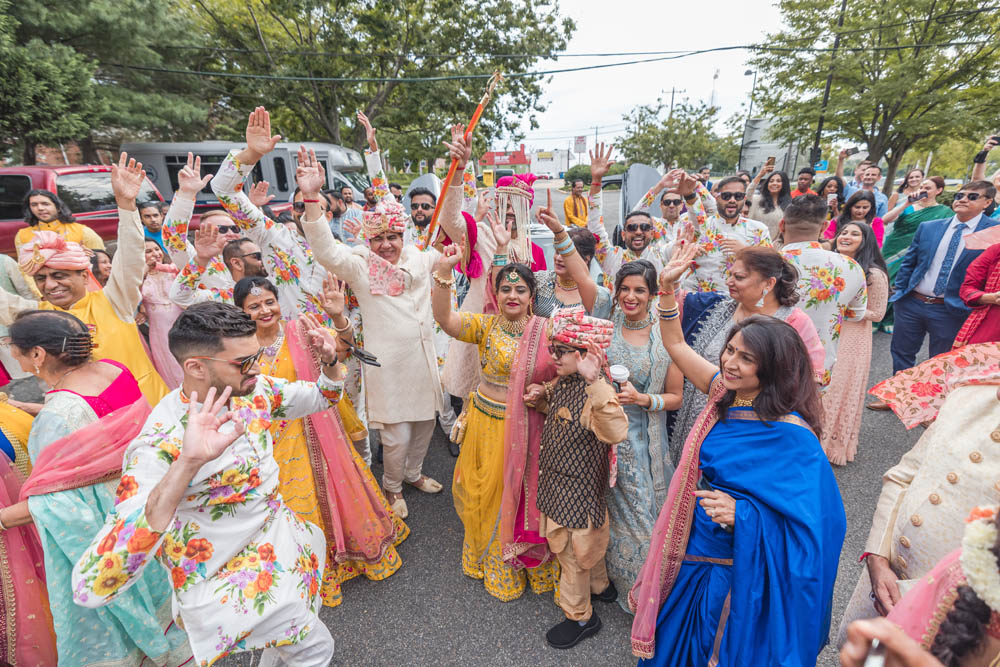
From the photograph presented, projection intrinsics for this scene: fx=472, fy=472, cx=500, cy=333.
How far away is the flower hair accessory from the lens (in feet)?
2.67

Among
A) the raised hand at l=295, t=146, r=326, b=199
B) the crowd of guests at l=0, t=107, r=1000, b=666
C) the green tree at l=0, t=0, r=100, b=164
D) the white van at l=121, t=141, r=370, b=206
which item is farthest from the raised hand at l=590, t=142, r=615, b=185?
the green tree at l=0, t=0, r=100, b=164

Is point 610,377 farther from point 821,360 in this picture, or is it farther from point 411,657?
point 411,657

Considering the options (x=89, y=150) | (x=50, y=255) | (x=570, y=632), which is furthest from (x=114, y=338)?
(x=89, y=150)

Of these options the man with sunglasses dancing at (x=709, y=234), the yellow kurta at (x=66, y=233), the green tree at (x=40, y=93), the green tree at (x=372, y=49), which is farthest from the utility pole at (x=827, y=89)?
the green tree at (x=40, y=93)

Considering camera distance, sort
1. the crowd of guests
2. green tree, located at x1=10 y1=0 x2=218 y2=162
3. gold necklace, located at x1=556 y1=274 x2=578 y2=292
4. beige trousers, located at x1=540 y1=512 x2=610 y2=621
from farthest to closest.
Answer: green tree, located at x1=10 y1=0 x2=218 y2=162, gold necklace, located at x1=556 y1=274 x2=578 y2=292, beige trousers, located at x1=540 y1=512 x2=610 y2=621, the crowd of guests

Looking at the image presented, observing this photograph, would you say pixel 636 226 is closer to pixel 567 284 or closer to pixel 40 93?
pixel 567 284

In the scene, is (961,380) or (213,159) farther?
(213,159)

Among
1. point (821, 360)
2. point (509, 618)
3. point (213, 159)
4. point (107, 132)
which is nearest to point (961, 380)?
point (821, 360)

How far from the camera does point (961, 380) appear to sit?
4.96 feet

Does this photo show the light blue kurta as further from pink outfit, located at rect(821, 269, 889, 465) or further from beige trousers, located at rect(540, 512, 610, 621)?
pink outfit, located at rect(821, 269, 889, 465)

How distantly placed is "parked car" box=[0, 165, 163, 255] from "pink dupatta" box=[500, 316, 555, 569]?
294 inches

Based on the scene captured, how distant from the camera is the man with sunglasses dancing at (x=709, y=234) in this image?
372 cm

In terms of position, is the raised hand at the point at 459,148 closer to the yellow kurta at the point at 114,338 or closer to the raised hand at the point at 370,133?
the raised hand at the point at 370,133

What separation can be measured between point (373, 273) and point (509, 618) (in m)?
2.20
